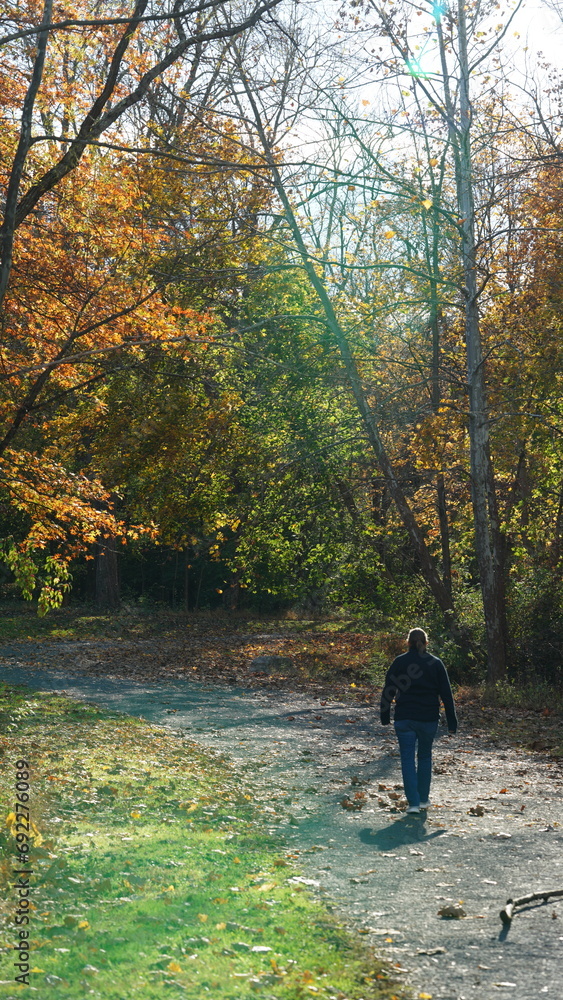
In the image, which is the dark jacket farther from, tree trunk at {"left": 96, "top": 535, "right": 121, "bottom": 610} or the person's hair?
tree trunk at {"left": 96, "top": 535, "right": 121, "bottom": 610}

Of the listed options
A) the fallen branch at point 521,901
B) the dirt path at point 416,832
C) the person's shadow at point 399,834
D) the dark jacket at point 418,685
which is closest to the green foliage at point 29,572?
the dirt path at point 416,832

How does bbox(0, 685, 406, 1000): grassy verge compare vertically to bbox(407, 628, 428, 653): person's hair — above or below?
below

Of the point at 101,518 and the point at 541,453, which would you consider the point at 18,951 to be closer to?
the point at 101,518

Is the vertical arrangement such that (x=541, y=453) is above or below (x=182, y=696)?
above

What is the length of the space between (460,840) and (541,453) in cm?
1369

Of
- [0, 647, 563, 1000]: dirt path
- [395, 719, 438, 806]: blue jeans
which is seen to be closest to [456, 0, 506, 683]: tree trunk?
[0, 647, 563, 1000]: dirt path

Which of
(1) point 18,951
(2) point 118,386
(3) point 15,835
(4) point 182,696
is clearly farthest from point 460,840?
(2) point 118,386

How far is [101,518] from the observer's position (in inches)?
512

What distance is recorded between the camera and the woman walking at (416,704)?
9.11 m

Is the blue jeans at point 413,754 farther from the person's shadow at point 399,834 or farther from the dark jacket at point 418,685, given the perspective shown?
the person's shadow at point 399,834

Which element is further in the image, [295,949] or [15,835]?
[15,835]

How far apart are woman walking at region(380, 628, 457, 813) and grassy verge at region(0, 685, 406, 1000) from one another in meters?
1.56

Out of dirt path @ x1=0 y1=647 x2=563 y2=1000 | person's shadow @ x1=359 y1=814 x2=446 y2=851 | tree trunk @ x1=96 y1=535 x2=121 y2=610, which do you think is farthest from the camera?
tree trunk @ x1=96 y1=535 x2=121 y2=610

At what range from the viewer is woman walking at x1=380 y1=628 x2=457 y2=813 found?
9.11m
